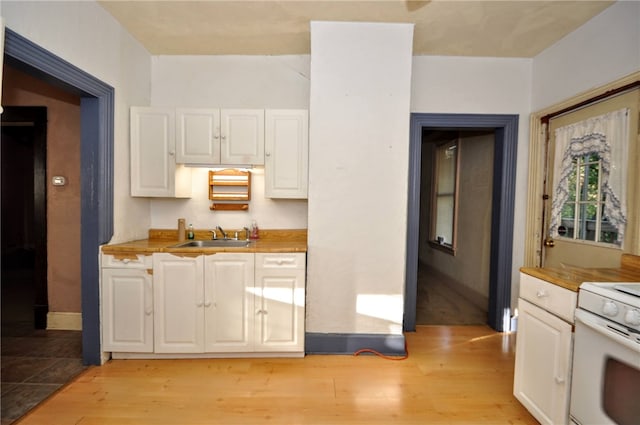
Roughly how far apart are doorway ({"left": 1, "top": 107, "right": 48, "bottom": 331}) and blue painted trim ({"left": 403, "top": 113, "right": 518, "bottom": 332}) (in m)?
3.57

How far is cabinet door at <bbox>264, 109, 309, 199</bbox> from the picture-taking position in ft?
8.37

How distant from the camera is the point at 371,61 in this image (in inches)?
94.0

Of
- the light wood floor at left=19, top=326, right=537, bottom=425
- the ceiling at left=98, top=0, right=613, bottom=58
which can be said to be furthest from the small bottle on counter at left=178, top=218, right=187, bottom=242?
the ceiling at left=98, top=0, right=613, bottom=58

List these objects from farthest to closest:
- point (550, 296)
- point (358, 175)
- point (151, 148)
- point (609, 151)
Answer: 1. point (151, 148)
2. point (358, 175)
3. point (609, 151)
4. point (550, 296)

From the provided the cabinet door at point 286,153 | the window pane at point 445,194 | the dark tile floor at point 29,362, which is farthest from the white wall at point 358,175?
the window pane at point 445,194

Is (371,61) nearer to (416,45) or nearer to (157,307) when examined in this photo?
(416,45)

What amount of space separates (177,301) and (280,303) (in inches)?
32.2

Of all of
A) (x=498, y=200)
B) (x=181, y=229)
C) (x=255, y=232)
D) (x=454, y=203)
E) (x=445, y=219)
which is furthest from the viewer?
(x=445, y=219)

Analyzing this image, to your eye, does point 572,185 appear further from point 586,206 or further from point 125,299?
point 125,299

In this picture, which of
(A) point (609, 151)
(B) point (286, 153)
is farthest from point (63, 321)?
(A) point (609, 151)

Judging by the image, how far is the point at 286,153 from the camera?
8.41 feet

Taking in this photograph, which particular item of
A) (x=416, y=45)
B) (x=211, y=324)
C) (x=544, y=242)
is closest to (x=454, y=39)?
(x=416, y=45)

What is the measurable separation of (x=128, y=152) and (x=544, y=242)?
3955 millimetres

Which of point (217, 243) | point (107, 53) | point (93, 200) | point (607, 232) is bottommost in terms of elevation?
point (217, 243)
